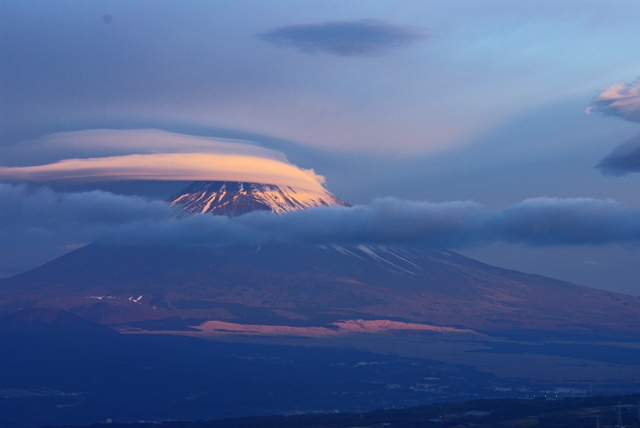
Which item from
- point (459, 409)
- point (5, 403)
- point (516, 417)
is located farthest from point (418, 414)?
point (5, 403)

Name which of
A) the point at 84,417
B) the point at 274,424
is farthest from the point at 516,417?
the point at 84,417

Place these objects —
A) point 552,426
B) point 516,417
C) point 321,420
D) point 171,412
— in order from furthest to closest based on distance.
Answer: point 171,412
point 321,420
point 516,417
point 552,426

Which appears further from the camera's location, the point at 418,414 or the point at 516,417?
the point at 418,414

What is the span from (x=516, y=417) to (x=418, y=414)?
18.1 metres

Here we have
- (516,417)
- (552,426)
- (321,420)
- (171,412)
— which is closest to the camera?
(552,426)

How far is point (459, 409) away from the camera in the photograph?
144m

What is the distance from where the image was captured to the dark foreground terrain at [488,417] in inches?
4719

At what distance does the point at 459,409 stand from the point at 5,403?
10786cm

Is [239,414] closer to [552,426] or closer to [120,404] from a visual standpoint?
[120,404]

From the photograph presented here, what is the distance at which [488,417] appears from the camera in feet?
420

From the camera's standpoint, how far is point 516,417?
127312 millimetres

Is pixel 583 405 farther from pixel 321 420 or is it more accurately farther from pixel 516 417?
pixel 321 420

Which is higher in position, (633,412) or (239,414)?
(633,412)

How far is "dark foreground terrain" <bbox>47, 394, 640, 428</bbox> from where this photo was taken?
393ft
